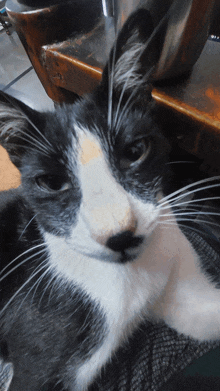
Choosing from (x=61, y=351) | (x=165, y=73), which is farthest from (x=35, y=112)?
(x=61, y=351)

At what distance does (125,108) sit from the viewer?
0.44 metres

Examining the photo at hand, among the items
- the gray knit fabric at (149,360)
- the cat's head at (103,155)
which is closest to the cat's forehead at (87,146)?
the cat's head at (103,155)

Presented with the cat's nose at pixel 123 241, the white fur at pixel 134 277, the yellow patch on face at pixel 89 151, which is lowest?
the white fur at pixel 134 277

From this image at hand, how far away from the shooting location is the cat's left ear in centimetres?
37

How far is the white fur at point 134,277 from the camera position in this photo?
1.26 feet

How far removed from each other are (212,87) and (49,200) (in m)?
0.36

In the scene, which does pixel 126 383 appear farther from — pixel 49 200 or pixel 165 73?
pixel 165 73

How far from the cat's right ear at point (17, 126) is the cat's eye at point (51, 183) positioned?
0.06 metres

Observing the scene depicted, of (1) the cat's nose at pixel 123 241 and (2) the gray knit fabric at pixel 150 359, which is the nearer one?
(1) the cat's nose at pixel 123 241

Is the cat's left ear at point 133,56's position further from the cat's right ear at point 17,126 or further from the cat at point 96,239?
the cat's right ear at point 17,126

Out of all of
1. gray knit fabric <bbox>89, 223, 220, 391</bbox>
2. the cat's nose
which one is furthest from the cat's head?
gray knit fabric <bbox>89, 223, 220, 391</bbox>

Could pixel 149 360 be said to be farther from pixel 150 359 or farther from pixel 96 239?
pixel 96 239

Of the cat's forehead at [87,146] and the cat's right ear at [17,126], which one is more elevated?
the cat's right ear at [17,126]

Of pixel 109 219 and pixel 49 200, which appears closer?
pixel 109 219
